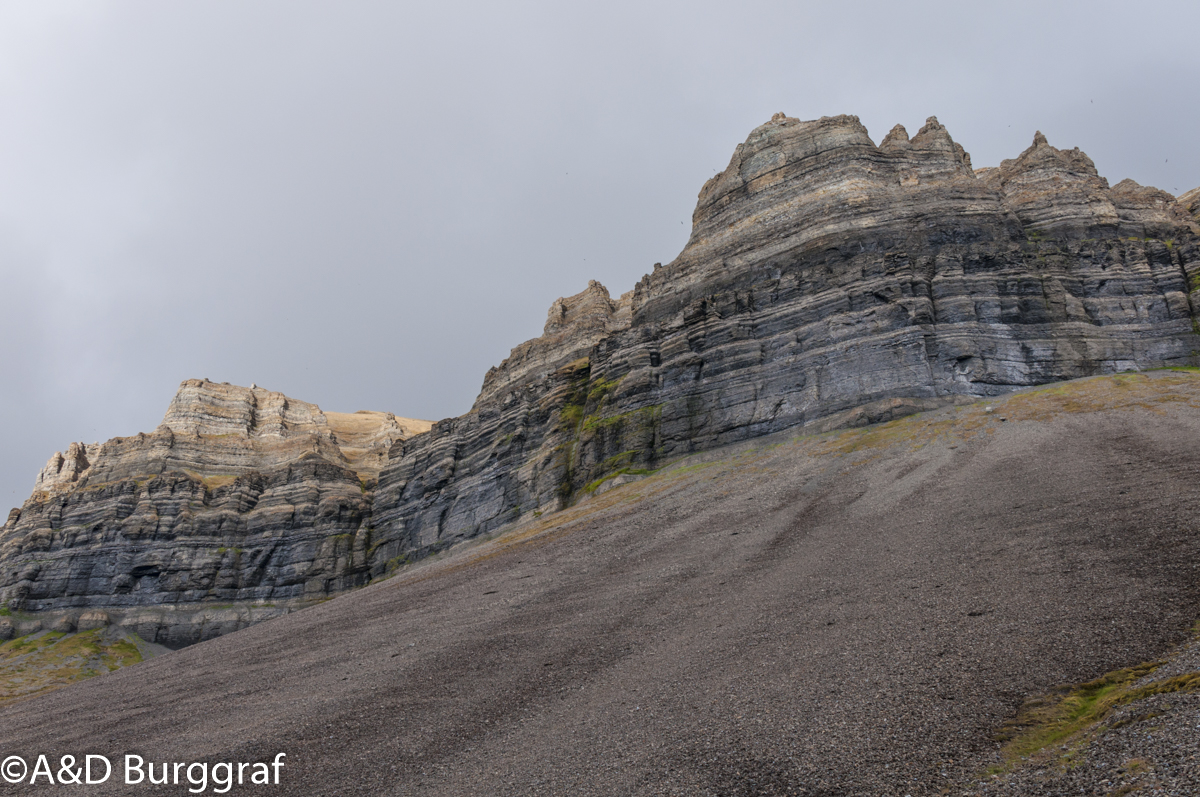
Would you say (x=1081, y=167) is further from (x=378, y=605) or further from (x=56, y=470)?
(x=56, y=470)

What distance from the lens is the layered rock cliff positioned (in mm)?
56312

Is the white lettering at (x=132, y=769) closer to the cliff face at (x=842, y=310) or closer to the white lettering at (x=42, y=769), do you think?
the white lettering at (x=42, y=769)

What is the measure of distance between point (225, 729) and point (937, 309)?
183 ft

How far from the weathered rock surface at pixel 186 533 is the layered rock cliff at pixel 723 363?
11.6 inches

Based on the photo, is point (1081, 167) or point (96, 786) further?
point (1081, 167)

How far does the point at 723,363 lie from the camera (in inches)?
2516

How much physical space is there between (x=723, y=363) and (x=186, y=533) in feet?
224

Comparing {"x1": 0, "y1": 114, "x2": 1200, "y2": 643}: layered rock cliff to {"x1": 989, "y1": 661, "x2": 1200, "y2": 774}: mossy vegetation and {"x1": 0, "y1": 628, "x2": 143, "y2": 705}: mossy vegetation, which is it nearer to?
{"x1": 0, "y1": 628, "x2": 143, "y2": 705}: mossy vegetation

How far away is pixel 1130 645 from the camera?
49.1ft

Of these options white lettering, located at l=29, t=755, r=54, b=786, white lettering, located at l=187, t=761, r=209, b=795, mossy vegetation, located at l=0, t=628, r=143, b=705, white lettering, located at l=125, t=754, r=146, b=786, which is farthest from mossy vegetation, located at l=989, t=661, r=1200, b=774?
mossy vegetation, located at l=0, t=628, r=143, b=705

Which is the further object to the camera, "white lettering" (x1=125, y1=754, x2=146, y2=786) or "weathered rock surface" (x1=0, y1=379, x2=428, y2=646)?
"weathered rock surface" (x1=0, y1=379, x2=428, y2=646)

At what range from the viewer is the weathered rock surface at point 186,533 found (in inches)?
3152

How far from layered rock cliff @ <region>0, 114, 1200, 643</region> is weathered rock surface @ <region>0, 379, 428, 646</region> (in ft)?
0.97

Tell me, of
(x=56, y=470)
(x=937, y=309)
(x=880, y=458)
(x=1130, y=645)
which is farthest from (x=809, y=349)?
(x=56, y=470)
